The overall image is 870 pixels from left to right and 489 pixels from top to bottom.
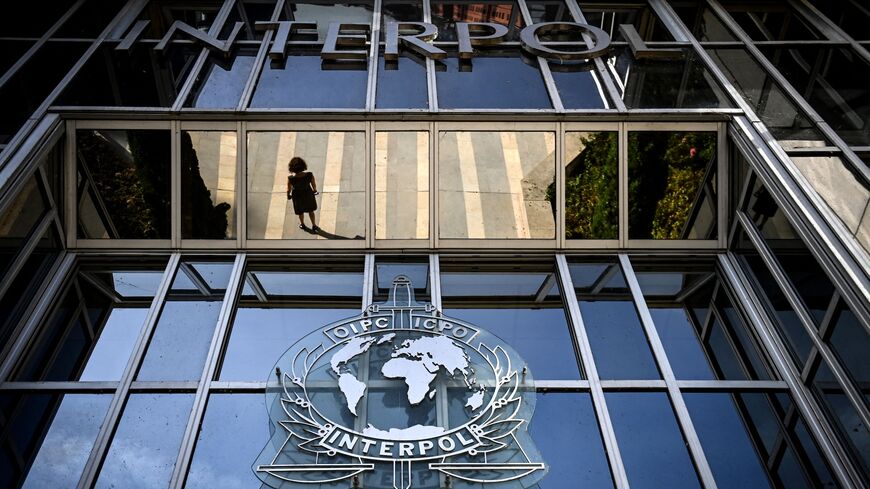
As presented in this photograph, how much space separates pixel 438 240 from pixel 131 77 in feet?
15.9

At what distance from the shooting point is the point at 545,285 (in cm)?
1177

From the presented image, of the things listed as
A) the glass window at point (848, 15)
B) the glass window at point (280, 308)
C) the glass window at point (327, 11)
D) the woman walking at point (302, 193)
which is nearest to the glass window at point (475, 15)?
the glass window at point (327, 11)

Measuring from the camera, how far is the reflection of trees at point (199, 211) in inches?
476

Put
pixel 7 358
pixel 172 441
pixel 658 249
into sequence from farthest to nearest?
pixel 658 249, pixel 7 358, pixel 172 441

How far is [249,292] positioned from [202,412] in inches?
86.2

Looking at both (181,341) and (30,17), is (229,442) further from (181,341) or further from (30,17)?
(30,17)

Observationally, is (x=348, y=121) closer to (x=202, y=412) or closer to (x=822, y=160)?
(x=202, y=412)

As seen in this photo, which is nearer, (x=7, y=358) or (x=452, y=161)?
(x=7, y=358)

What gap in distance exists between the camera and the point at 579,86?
43.4ft

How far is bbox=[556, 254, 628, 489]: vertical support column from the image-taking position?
912cm

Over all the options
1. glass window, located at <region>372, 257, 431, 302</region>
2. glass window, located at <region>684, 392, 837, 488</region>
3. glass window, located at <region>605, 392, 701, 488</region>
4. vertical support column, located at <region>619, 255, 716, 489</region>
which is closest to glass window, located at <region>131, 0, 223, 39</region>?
glass window, located at <region>372, 257, 431, 302</region>

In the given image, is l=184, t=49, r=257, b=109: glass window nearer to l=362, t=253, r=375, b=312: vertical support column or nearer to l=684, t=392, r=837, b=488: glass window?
l=362, t=253, r=375, b=312: vertical support column

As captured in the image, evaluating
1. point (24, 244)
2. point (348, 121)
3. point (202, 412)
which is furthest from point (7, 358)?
point (348, 121)

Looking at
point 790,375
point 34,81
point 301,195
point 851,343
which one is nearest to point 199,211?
point 301,195
